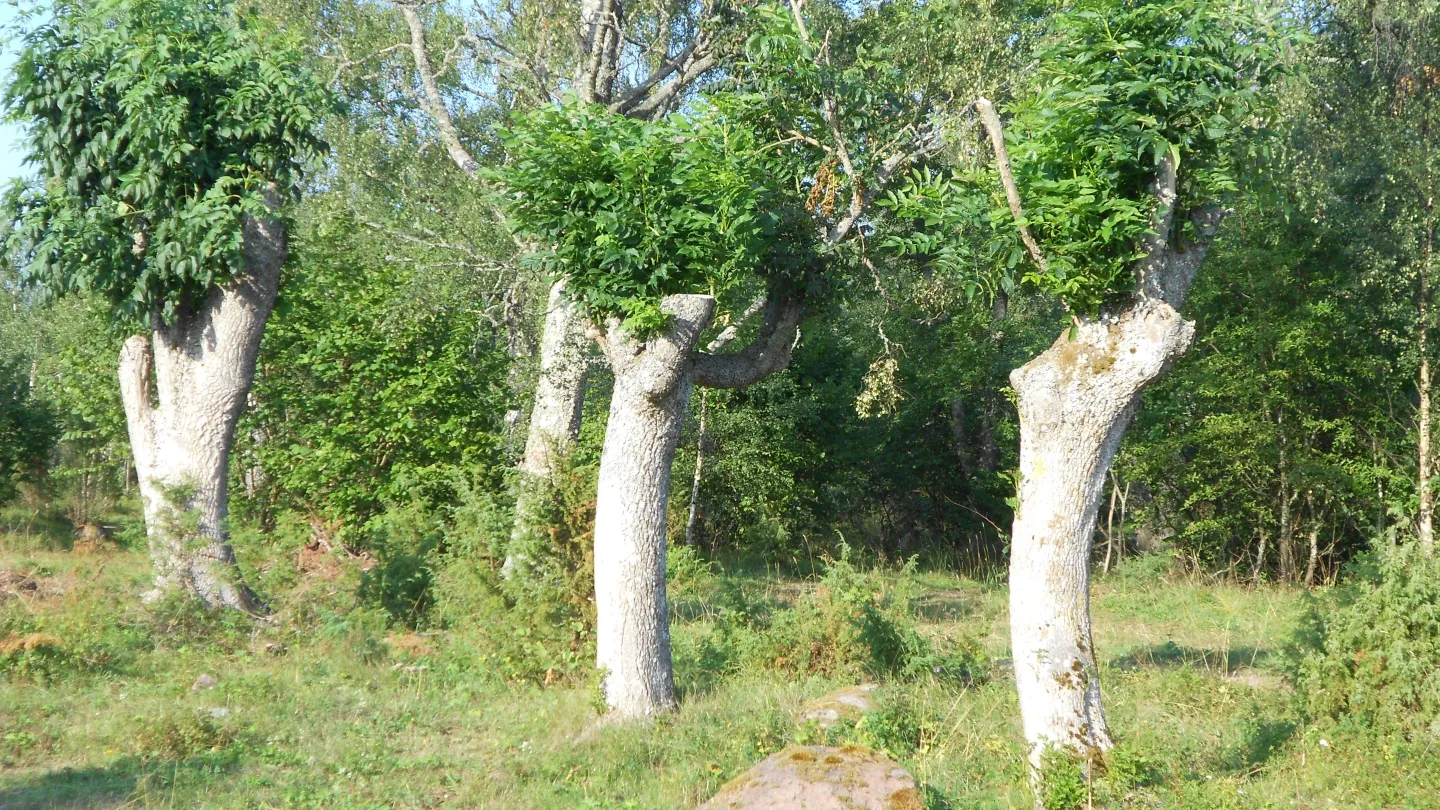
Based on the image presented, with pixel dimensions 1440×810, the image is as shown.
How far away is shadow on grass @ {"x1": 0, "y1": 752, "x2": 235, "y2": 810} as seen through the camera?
6324 mm

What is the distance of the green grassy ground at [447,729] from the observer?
646cm

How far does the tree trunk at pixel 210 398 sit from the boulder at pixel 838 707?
20.7ft

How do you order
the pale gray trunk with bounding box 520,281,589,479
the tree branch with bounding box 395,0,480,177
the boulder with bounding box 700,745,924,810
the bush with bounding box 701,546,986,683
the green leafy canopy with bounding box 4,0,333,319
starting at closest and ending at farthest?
the boulder with bounding box 700,745,924,810 < the bush with bounding box 701,546,986,683 < the green leafy canopy with bounding box 4,0,333,319 < the pale gray trunk with bounding box 520,281,589,479 < the tree branch with bounding box 395,0,480,177

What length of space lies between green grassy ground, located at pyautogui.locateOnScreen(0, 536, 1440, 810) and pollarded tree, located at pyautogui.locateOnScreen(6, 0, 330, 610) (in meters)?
1.11

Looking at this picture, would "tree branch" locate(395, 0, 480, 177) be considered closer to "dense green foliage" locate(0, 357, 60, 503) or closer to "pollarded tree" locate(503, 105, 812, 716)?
"pollarded tree" locate(503, 105, 812, 716)

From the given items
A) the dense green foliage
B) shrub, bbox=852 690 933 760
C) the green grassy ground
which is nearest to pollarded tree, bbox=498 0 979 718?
the green grassy ground

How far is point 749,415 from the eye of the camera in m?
17.8

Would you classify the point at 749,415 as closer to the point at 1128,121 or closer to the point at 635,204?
the point at 635,204

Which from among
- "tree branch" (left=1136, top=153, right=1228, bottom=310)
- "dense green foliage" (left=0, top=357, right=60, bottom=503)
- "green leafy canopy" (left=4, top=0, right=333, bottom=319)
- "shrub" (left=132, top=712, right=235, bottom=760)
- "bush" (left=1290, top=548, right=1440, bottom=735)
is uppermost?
"green leafy canopy" (left=4, top=0, right=333, bottom=319)

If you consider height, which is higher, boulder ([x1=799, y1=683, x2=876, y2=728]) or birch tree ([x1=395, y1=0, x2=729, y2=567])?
birch tree ([x1=395, y1=0, x2=729, y2=567])

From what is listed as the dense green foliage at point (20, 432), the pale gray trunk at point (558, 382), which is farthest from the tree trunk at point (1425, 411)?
the dense green foliage at point (20, 432)

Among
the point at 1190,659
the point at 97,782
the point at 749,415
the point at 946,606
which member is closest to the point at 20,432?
the point at 749,415

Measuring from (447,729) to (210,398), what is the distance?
4830 millimetres

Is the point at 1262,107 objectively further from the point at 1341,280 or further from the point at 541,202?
the point at 1341,280
